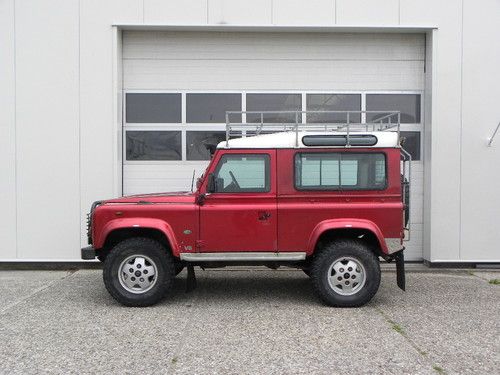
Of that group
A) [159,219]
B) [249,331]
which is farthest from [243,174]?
[249,331]

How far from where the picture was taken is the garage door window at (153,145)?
8.94 meters

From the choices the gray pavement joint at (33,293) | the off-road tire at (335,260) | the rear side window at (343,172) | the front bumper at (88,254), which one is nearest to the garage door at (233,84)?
the gray pavement joint at (33,293)

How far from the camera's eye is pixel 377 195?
6176 millimetres

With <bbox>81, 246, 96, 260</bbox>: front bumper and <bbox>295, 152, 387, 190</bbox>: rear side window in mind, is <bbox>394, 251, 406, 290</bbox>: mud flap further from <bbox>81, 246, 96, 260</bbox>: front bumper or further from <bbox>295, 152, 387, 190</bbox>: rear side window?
<bbox>81, 246, 96, 260</bbox>: front bumper

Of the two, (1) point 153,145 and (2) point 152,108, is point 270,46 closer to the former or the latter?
(2) point 152,108

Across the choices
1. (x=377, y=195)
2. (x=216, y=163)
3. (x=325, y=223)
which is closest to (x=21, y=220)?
(x=216, y=163)

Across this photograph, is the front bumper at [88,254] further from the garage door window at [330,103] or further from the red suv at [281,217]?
the garage door window at [330,103]

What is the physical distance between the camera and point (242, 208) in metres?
6.14

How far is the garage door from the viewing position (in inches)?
352

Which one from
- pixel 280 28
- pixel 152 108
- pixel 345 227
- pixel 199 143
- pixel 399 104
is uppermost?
pixel 280 28

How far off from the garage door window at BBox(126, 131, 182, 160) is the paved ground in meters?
2.48

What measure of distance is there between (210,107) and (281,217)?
355 cm

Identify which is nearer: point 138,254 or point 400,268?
point 138,254

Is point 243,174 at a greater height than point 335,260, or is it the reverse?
point 243,174
